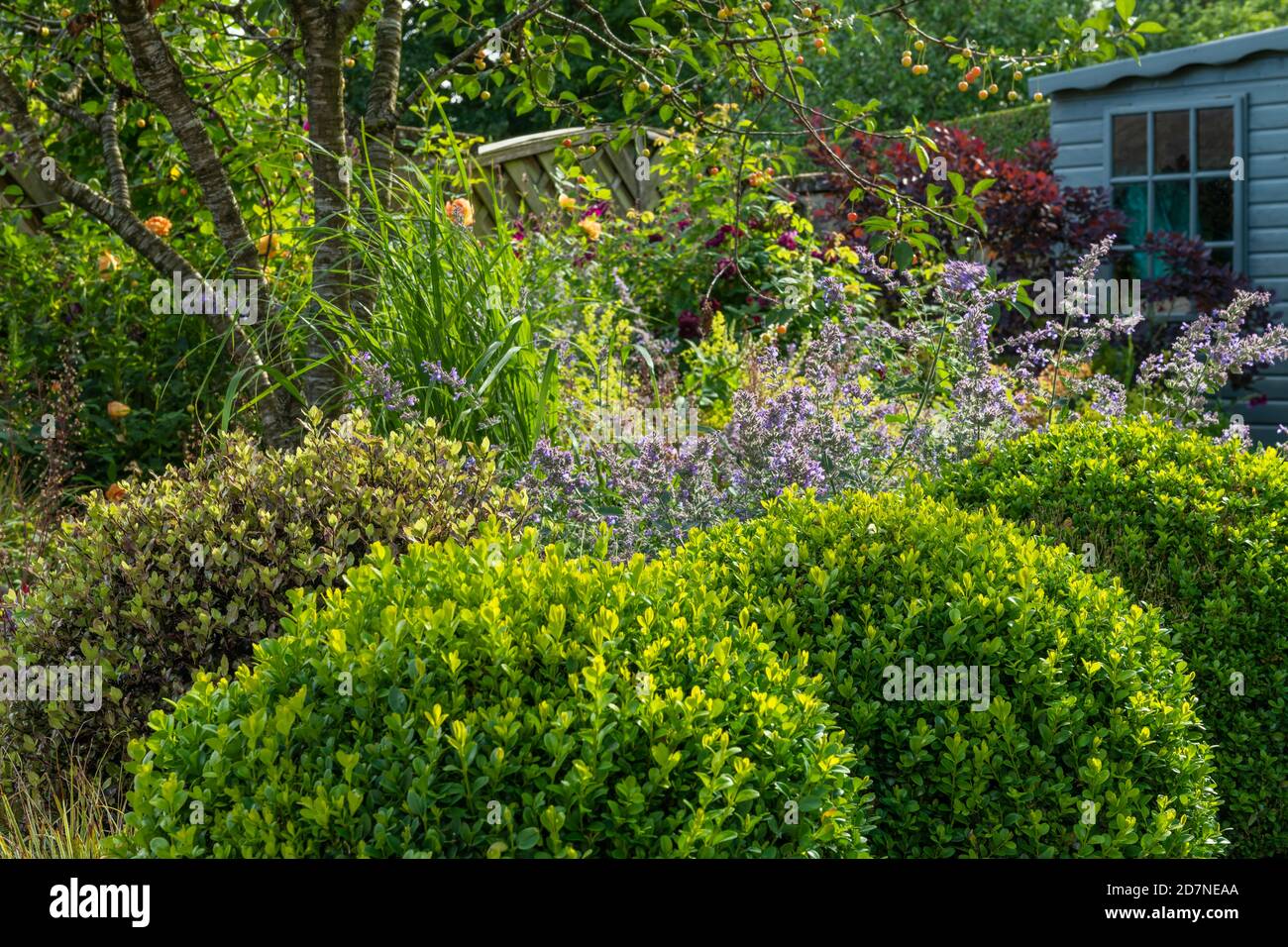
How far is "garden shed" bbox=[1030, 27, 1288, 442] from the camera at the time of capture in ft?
30.6

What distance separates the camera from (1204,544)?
3318mm

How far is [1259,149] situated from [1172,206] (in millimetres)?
753

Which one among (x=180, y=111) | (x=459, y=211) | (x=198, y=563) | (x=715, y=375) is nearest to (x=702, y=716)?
(x=198, y=563)

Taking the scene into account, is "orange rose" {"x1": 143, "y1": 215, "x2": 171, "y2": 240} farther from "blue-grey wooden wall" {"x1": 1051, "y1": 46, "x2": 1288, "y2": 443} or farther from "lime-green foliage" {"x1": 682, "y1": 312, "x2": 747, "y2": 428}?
"blue-grey wooden wall" {"x1": 1051, "y1": 46, "x2": 1288, "y2": 443}

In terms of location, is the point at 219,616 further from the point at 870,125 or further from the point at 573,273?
the point at 573,273

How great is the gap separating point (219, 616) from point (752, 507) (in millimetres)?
1622

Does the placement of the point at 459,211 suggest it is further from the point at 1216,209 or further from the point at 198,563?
the point at 1216,209

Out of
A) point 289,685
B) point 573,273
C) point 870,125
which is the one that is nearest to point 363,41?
point 573,273

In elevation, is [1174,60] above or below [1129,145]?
above

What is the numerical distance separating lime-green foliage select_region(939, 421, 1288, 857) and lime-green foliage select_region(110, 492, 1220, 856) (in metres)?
0.52

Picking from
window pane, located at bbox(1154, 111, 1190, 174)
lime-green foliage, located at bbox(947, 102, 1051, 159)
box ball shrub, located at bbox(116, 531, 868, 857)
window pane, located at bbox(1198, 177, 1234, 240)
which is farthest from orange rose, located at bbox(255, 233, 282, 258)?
lime-green foliage, located at bbox(947, 102, 1051, 159)

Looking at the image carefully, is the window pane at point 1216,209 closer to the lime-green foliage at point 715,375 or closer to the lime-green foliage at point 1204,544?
the lime-green foliage at point 715,375

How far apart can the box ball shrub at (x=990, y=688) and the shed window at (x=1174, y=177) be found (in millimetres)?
8062
